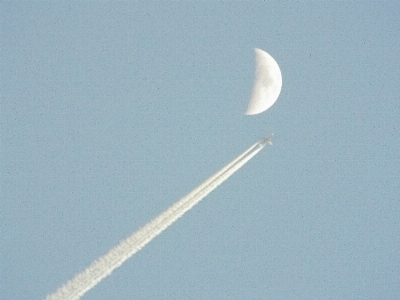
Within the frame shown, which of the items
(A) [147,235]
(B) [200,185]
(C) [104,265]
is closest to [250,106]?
(B) [200,185]

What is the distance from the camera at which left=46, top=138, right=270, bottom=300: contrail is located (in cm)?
11850

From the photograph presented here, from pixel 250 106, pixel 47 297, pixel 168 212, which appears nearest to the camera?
pixel 47 297

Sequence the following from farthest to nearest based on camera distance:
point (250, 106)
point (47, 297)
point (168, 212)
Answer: point (250, 106) → point (168, 212) → point (47, 297)

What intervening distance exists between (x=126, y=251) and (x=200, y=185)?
55.2ft

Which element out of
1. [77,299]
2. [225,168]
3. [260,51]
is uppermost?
[260,51]

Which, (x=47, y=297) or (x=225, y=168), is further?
(x=225, y=168)

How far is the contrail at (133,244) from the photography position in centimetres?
11850

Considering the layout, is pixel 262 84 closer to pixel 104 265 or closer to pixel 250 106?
pixel 250 106

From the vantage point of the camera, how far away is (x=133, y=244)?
122 m

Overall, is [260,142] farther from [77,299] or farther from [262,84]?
[77,299]

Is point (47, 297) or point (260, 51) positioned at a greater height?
point (260, 51)

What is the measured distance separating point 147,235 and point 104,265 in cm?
838

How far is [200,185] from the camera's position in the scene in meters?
128

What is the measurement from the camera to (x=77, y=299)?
118188 mm
